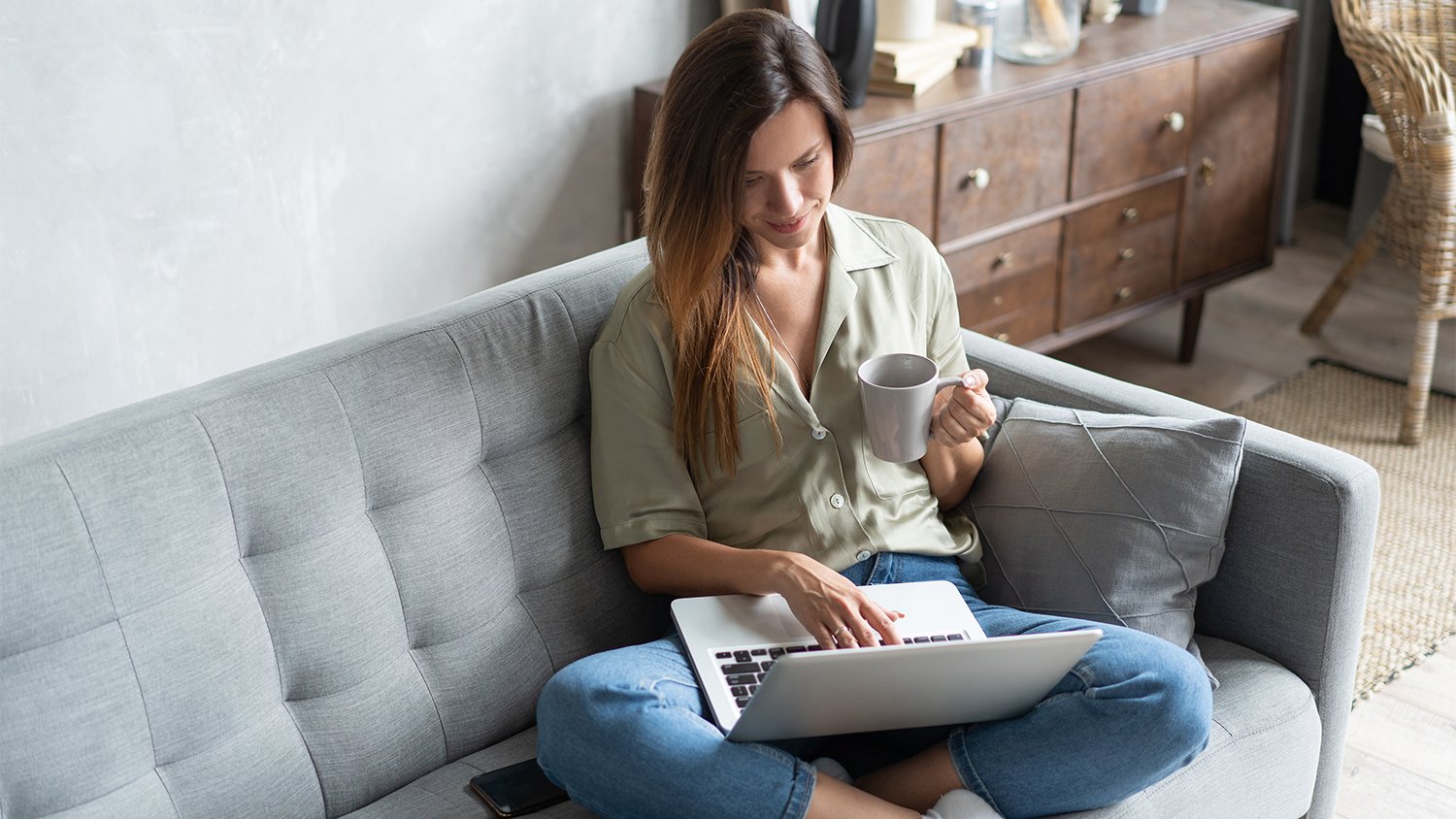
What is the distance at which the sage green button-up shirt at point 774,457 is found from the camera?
5.20 ft

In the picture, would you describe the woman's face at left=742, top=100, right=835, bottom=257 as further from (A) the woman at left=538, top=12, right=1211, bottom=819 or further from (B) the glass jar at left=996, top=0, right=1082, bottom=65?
(B) the glass jar at left=996, top=0, right=1082, bottom=65

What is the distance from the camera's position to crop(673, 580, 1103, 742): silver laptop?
1.29m

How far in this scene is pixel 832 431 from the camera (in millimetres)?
1628

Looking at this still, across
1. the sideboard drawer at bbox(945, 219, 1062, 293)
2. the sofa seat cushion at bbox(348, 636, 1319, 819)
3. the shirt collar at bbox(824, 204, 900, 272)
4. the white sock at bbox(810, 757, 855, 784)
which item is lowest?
the sofa seat cushion at bbox(348, 636, 1319, 819)

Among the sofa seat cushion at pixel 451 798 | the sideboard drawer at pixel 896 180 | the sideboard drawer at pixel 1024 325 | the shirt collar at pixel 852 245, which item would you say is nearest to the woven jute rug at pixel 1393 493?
the sideboard drawer at pixel 1024 325

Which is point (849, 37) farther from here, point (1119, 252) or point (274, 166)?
point (274, 166)

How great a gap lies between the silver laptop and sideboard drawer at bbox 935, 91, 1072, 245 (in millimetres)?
1321

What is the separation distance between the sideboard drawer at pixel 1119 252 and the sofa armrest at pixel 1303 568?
52.8 inches

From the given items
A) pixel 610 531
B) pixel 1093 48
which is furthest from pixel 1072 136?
pixel 610 531

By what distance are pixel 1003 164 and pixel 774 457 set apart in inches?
55.5

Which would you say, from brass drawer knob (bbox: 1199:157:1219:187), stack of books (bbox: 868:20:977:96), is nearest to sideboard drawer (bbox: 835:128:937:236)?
stack of books (bbox: 868:20:977:96)

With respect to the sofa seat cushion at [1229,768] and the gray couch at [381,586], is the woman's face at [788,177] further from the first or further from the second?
the sofa seat cushion at [1229,768]

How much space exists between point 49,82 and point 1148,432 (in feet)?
5.09

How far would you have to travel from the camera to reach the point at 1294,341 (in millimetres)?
3508
